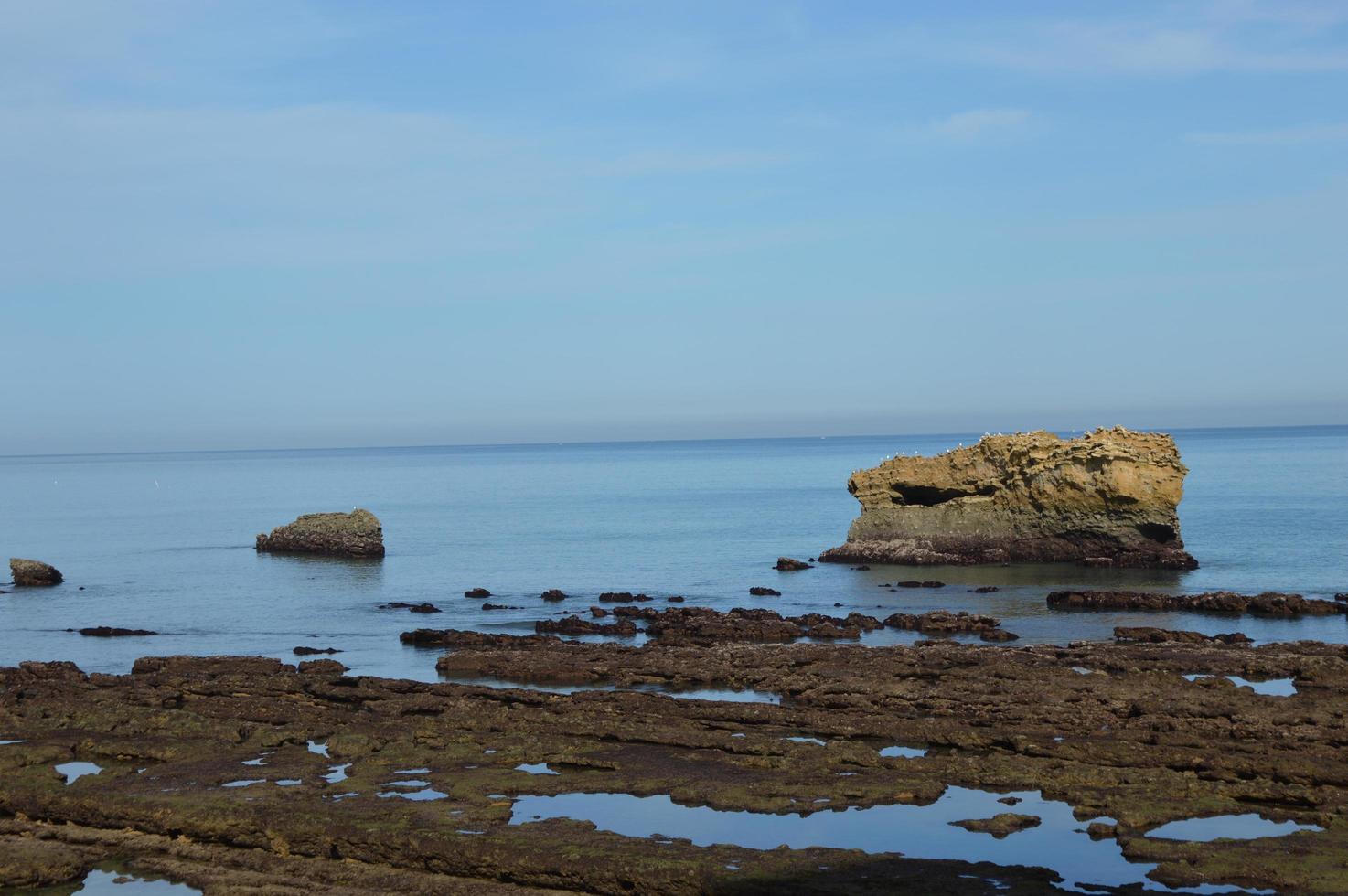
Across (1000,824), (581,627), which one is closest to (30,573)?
(581,627)

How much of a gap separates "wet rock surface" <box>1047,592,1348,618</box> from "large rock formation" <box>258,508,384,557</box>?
4050 cm

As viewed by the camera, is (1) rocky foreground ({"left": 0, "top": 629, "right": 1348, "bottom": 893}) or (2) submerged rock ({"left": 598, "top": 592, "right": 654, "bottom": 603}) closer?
(1) rocky foreground ({"left": 0, "top": 629, "right": 1348, "bottom": 893})

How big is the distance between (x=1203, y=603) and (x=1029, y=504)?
16.5m

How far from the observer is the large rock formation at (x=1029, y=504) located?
57062 millimetres

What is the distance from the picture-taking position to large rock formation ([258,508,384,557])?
237ft

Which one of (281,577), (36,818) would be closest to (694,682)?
(36,818)

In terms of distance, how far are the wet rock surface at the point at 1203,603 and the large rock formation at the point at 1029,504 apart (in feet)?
37.3

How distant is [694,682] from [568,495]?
11763 cm

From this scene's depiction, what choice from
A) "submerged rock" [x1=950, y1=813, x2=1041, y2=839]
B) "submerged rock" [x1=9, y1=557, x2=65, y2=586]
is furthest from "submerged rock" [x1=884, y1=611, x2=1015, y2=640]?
"submerged rock" [x1=9, y1=557, x2=65, y2=586]

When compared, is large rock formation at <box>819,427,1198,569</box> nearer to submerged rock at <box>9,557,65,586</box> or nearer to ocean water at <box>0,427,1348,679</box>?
ocean water at <box>0,427,1348,679</box>

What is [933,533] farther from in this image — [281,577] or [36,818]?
[36,818]

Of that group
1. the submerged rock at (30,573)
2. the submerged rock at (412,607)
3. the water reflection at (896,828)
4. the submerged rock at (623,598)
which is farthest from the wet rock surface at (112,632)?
the water reflection at (896,828)

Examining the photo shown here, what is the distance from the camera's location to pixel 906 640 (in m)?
38.2

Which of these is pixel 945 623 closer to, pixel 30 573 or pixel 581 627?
pixel 581 627
